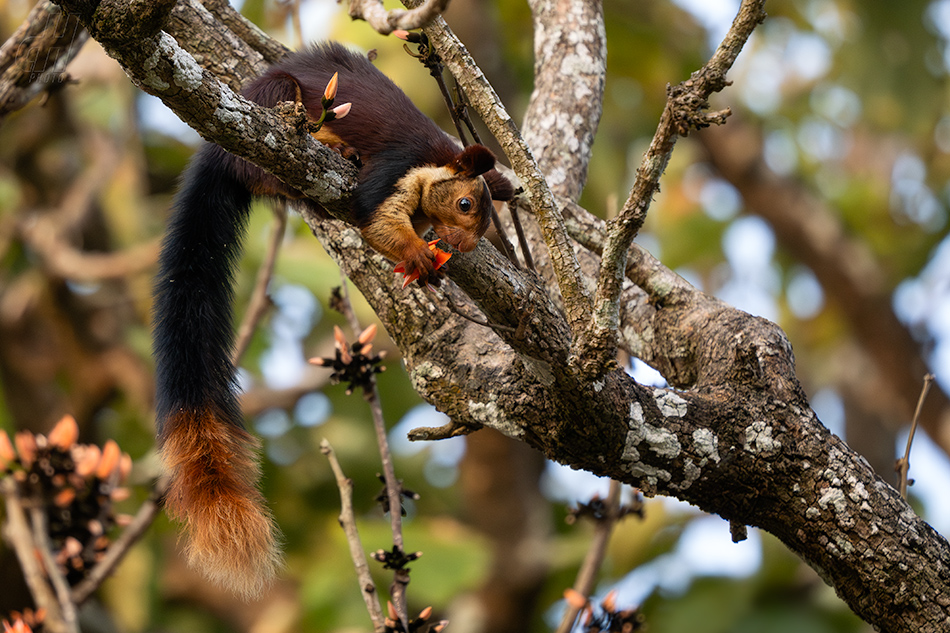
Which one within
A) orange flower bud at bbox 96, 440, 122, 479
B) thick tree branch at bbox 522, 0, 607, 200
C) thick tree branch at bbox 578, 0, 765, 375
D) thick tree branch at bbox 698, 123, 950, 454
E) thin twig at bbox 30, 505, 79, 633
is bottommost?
thin twig at bbox 30, 505, 79, 633

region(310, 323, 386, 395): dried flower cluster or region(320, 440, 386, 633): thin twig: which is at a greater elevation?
region(310, 323, 386, 395): dried flower cluster

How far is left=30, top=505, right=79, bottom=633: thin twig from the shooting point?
2.32 metres

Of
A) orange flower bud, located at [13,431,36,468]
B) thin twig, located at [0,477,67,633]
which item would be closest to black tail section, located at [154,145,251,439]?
orange flower bud, located at [13,431,36,468]

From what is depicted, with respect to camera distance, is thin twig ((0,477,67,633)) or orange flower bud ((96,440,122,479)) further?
orange flower bud ((96,440,122,479))

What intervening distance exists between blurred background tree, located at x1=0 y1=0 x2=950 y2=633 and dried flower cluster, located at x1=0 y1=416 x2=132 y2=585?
51.7 inches

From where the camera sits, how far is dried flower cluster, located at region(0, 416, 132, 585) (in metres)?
2.50

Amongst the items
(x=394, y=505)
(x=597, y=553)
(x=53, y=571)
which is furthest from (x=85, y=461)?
(x=597, y=553)

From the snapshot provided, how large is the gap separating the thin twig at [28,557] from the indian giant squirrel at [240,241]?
773 millimetres

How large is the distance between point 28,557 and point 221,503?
1002 mm

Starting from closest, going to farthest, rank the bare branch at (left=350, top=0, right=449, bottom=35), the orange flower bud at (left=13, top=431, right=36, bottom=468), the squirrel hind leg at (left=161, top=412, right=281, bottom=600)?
1. the bare branch at (left=350, top=0, right=449, bottom=35)
2. the squirrel hind leg at (left=161, top=412, right=281, bottom=600)
3. the orange flower bud at (left=13, top=431, right=36, bottom=468)

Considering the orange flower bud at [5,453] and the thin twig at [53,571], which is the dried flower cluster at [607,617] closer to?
→ the thin twig at [53,571]

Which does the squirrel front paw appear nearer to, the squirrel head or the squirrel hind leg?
the squirrel head

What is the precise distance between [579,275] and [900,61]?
670 centimetres

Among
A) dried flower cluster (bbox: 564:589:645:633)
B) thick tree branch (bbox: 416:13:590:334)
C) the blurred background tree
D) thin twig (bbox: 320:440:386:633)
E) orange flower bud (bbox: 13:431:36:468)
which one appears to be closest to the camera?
thick tree branch (bbox: 416:13:590:334)
